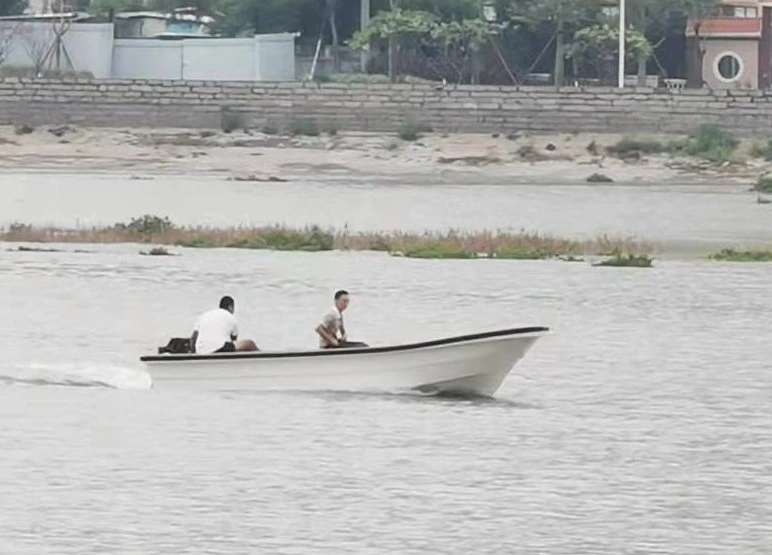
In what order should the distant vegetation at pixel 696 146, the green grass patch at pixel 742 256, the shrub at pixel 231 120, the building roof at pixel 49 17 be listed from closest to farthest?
the green grass patch at pixel 742 256 → the distant vegetation at pixel 696 146 → the shrub at pixel 231 120 → the building roof at pixel 49 17

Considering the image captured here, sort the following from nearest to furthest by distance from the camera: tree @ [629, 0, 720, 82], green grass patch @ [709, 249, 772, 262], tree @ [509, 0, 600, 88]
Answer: green grass patch @ [709, 249, 772, 262]
tree @ [509, 0, 600, 88]
tree @ [629, 0, 720, 82]

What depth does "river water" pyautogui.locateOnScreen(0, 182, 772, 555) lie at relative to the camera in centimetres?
2777

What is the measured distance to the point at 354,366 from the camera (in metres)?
33.3

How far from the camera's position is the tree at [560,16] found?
323 ft

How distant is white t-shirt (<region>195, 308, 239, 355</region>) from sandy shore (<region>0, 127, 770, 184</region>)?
50042 mm

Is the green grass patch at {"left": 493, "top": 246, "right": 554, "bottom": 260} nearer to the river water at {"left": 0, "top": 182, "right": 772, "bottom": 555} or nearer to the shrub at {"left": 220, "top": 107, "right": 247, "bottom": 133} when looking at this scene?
the river water at {"left": 0, "top": 182, "right": 772, "bottom": 555}

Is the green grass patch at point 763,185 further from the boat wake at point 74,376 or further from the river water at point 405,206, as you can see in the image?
the boat wake at point 74,376

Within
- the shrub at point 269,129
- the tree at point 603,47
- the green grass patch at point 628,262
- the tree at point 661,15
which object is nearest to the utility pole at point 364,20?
the tree at point 603,47

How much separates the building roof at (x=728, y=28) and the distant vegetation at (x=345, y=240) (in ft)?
134

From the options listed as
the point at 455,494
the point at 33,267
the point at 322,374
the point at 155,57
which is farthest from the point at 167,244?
the point at 155,57

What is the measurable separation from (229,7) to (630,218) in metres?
39.9

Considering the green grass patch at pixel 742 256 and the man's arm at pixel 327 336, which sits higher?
the man's arm at pixel 327 336

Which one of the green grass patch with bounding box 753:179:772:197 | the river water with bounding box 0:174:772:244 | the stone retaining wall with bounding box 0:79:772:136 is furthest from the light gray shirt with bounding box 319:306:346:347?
the stone retaining wall with bounding box 0:79:772:136

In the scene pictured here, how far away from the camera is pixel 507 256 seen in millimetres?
58031
